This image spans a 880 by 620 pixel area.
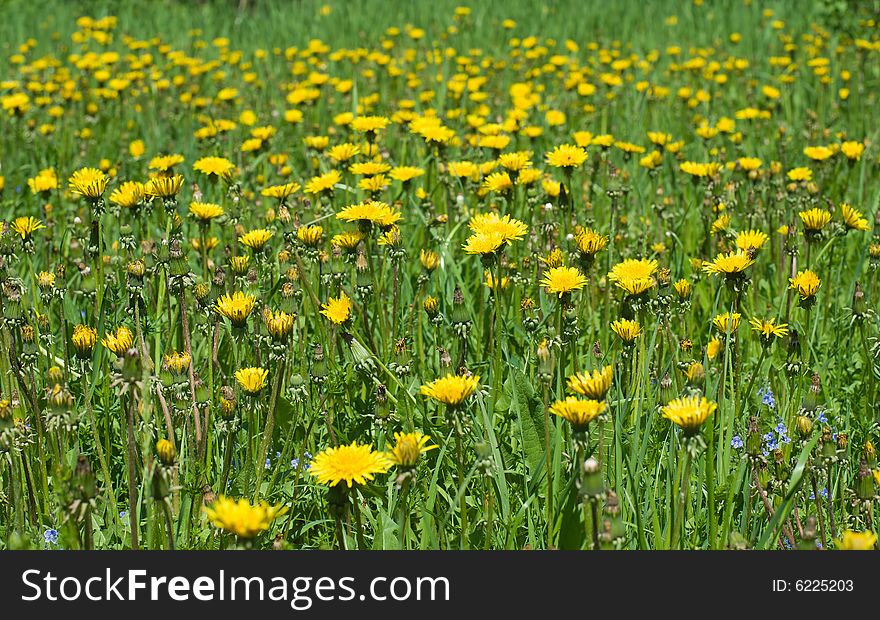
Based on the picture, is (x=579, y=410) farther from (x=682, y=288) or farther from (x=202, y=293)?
(x=202, y=293)

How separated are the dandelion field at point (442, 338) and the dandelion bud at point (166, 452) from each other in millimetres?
13

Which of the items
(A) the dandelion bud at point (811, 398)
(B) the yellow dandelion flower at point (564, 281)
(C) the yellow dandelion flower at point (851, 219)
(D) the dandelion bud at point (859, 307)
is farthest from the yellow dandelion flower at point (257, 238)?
(C) the yellow dandelion flower at point (851, 219)

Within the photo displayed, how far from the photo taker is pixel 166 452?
169 centimetres

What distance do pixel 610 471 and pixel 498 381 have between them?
45 cm

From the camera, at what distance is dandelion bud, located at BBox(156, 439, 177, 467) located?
1.68m

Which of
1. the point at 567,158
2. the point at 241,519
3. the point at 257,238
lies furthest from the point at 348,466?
the point at 567,158

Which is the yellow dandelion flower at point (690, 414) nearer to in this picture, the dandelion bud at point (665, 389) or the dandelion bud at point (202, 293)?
the dandelion bud at point (665, 389)

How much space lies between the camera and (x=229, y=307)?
6.77 feet

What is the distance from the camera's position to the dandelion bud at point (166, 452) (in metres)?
1.68

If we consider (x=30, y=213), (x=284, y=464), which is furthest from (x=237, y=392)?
(x=30, y=213)

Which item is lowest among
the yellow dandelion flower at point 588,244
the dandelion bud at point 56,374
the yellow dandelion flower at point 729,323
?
the dandelion bud at point 56,374

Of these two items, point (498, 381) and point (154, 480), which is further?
point (498, 381)

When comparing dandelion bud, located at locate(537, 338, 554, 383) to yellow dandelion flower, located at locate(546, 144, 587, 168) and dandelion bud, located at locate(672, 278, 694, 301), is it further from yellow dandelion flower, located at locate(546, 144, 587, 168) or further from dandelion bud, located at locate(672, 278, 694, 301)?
yellow dandelion flower, located at locate(546, 144, 587, 168)

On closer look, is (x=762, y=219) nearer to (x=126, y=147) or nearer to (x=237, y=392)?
(x=237, y=392)
